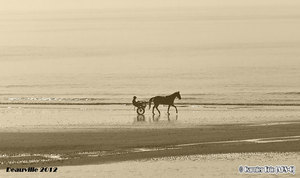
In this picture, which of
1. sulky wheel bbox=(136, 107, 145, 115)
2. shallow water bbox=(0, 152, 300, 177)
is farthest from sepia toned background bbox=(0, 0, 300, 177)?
sulky wheel bbox=(136, 107, 145, 115)

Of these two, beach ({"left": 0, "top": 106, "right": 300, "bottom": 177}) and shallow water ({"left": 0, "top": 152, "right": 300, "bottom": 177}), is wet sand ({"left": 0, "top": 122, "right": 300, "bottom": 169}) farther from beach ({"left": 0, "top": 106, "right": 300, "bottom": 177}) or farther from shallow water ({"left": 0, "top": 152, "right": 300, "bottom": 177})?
shallow water ({"left": 0, "top": 152, "right": 300, "bottom": 177})

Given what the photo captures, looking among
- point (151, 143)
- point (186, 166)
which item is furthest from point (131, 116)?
point (186, 166)

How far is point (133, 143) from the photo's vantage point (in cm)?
3369

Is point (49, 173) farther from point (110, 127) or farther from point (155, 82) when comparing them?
point (155, 82)

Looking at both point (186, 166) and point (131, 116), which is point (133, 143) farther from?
point (131, 116)

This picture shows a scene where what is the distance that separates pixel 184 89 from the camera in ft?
189

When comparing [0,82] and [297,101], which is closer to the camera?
[297,101]

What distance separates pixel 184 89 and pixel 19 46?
212ft

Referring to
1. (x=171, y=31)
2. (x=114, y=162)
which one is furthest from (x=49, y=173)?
(x=171, y=31)

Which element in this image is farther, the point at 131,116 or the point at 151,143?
the point at 131,116

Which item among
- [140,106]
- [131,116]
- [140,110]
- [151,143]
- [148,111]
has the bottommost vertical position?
[151,143]

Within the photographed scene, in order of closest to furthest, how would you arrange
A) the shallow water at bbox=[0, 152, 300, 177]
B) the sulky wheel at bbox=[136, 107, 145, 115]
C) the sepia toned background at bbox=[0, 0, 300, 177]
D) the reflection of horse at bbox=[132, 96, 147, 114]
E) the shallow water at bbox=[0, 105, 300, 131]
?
the shallow water at bbox=[0, 152, 300, 177] < the sepia toned background at bbox=[0, 0, 300, 177] < the shallow water at bbox=[0, 105, 300, 131] < the reflection of horse at bbox=[132, 96, 147, 114] < the sulky wheel at bbox=[136, 107, 145, 115]

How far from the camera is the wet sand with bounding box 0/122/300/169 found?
3117cm

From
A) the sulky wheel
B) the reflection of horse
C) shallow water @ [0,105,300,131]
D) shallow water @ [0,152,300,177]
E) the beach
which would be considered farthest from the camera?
the sulky wheel
